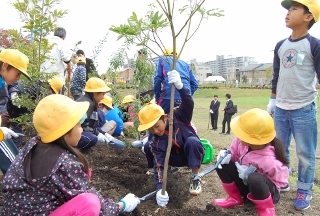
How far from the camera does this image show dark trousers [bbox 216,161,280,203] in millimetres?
2482

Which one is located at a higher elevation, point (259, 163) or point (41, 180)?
point (41, 180)

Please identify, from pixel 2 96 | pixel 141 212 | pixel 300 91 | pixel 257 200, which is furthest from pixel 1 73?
pixel 300 91

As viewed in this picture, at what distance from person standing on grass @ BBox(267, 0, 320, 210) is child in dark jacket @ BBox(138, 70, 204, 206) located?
36.4 inches

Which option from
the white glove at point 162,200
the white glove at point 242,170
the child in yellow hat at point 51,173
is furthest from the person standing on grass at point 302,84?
the child in yellow hat at point 51,173

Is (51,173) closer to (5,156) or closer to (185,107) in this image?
(5,156)

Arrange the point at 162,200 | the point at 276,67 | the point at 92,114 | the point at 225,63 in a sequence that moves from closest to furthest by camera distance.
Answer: the point at 162,200, the point at 276,67, the point at 92,114, the point at 225,63

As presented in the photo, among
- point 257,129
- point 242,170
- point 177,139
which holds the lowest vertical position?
point 242,170

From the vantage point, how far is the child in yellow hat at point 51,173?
1801 millimetres

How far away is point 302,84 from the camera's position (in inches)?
113

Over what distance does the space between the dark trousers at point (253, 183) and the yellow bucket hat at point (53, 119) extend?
4.86ft

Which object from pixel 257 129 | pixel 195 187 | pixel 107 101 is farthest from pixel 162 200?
pixel 107 101

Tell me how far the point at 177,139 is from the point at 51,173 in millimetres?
1681

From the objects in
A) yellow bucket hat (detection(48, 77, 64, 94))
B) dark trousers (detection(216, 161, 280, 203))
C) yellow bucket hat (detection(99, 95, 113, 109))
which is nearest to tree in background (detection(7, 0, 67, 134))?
yellow bucket hat (detection(48, 77, 64, 94))

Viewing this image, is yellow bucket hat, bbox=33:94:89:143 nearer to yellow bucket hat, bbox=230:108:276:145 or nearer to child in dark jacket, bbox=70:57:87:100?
yellow bucket hat, bbox=230:108:276:145
